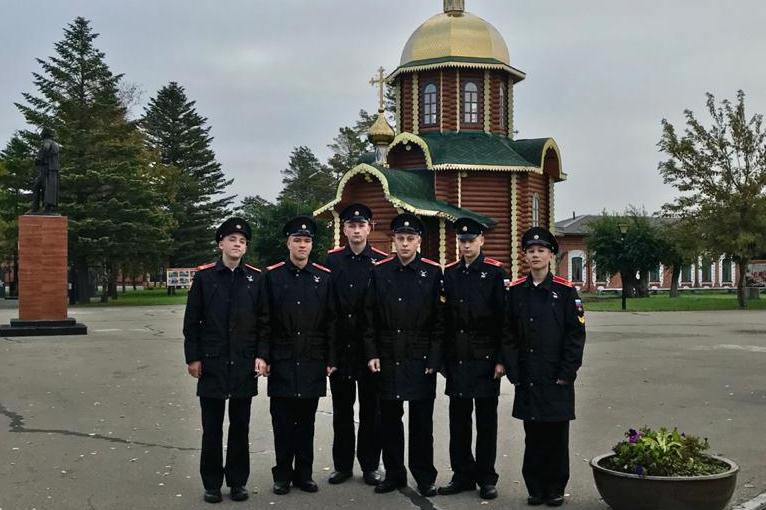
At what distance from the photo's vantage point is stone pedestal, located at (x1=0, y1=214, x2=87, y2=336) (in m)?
20.4

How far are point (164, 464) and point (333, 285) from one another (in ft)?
7.30

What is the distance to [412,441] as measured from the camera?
6.18 meters

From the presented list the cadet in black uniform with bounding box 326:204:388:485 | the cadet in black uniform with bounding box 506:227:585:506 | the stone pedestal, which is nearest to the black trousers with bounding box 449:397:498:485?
the cadet in black uniform with bounding box 506:227:585:506

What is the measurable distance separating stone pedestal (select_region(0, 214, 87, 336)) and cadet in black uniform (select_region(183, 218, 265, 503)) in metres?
15.6

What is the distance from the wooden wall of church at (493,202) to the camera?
111 ft

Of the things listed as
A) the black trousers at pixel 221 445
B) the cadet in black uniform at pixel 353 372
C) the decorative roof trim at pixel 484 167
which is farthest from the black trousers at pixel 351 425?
the decorative roof trim at pixel 484 167

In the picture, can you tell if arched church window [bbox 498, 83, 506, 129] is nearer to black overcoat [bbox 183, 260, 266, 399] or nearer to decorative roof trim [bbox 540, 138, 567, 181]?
decorative roof trim [bbox 540, 138, 567, 181]

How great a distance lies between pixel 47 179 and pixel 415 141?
1655 cm

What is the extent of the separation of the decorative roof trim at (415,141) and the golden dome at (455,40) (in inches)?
153

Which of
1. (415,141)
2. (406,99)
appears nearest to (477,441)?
(415,141)

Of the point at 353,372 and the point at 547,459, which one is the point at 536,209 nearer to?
the point at 353,372

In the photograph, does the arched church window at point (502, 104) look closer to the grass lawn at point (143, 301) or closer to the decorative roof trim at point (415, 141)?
the decorative roof trim at point (415, 141)

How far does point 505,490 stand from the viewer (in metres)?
6.20

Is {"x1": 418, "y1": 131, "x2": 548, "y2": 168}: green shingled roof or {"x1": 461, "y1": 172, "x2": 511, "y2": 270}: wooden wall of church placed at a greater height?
{"x1": 418, "y1": 131, "x2": 548, "y2": 168}: green shingled roof
